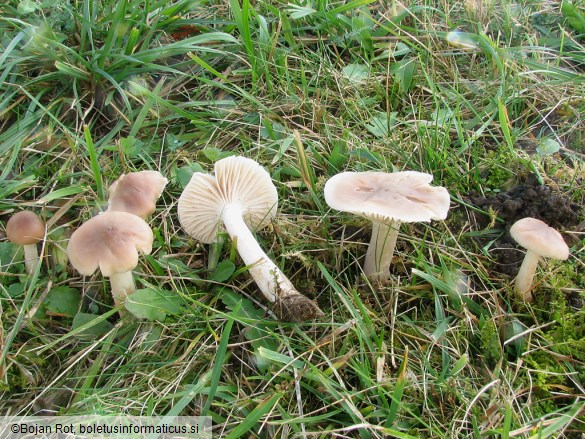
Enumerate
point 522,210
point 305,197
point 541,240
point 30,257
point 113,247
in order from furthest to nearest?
point 305,197
point 522,210
point 30,257
point 541,240
point 113,247

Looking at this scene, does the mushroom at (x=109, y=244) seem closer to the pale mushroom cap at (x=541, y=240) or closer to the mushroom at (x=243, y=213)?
the mushroom at (x=243, y=213)

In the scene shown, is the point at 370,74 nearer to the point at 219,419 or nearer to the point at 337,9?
the point at 337,9

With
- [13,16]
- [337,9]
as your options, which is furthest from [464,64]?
[13,16]

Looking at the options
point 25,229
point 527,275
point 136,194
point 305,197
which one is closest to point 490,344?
point 527,275

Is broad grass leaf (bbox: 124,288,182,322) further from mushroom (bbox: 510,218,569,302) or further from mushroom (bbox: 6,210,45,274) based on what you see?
mushroom (bbox: 510,218,569,302)

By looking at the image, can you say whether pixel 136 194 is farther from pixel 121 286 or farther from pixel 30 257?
pixel 30 257

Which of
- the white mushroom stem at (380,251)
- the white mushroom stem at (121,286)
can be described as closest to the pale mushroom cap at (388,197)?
the white mushroom stem at (380,251)

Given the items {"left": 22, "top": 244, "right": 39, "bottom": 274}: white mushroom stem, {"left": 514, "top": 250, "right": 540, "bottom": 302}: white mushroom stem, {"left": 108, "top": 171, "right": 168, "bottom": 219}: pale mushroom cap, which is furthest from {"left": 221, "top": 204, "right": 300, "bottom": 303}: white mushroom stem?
{"left": 514, "top": 250, "right": 540, "bottom": 302}: white mushroom stem
